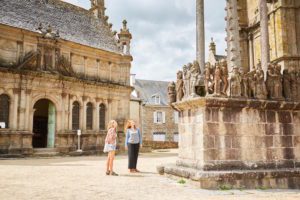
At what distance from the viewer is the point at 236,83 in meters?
6.95

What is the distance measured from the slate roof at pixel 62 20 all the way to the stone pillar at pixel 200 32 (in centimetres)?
1524

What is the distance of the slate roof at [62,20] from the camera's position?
2084 cm

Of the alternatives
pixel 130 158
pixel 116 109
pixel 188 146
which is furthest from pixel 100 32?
pixel 188 146

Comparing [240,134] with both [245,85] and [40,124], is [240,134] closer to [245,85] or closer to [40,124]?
Answer: [245,85]

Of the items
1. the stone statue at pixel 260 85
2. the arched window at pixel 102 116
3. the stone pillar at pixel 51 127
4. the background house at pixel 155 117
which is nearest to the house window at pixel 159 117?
the background house at pixel 155 117

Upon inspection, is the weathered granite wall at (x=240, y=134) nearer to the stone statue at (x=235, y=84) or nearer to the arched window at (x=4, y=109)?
the stone statue at (x=235, y=84)

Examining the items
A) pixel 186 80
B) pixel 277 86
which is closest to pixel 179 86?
pixel 186 80

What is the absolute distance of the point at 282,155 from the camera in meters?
7.27

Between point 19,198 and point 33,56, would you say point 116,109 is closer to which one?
point 33,56

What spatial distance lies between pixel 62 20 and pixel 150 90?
22053 mm

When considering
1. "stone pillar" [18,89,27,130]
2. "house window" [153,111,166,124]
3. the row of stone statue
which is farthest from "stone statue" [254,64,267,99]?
"house window" [153,111,166,124]

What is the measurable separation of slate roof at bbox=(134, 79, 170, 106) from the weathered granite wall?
3478 centimetres

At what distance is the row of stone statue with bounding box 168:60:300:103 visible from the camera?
271 inches

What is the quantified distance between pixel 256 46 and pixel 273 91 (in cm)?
551
